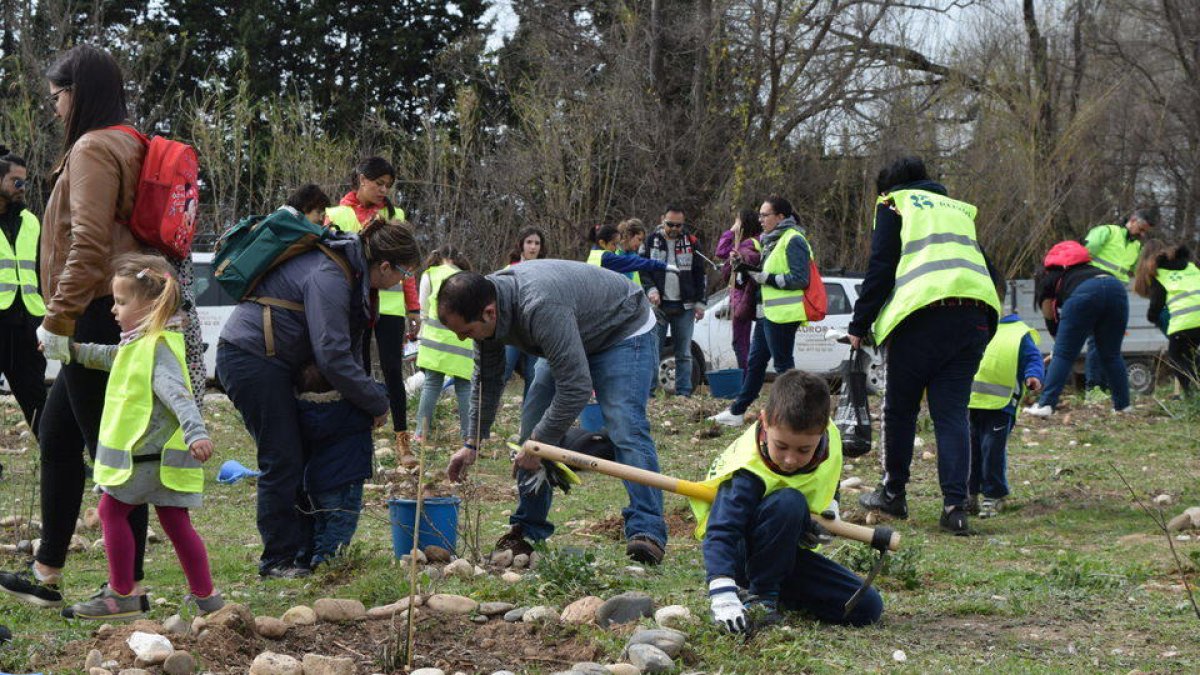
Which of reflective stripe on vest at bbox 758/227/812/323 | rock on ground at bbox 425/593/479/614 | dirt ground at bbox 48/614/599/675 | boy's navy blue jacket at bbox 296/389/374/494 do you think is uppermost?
reflective stripe on vest at bbox 758/227/812/323

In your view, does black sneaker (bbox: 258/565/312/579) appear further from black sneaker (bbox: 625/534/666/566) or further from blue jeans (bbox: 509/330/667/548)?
black sneaker (bbox: 625/534/666/566)

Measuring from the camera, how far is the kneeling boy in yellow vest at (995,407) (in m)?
7.90

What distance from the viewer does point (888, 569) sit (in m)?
5.50

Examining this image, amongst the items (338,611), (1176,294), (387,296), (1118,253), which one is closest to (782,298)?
(387,296)

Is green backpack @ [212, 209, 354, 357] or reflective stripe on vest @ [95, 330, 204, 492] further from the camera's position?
green backpack @ [212, 209, 354, 357]

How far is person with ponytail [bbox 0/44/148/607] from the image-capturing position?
5062 millimetres

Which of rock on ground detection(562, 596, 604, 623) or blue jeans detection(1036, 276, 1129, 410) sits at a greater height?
blue jeans detection(1036, 276, 1129, 410)

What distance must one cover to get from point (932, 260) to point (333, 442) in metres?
3.17

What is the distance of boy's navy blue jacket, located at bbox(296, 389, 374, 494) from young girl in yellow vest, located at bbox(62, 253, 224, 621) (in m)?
0.80

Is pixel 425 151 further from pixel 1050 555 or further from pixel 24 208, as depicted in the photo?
pixel 1050 555

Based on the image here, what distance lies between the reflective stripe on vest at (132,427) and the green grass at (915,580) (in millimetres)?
558

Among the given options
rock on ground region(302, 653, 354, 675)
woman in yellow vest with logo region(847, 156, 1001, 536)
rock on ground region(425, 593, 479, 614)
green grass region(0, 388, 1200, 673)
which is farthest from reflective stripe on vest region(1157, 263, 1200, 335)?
rock on ground region(302, 653, 354, 675)

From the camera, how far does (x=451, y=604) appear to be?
15.4 feet

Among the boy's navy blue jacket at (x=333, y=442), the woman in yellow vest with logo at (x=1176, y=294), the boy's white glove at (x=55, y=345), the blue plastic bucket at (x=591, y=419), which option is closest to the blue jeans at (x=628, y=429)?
the boy's navy blue jacket at (x=333, y=442)
